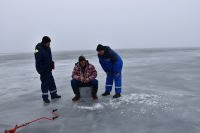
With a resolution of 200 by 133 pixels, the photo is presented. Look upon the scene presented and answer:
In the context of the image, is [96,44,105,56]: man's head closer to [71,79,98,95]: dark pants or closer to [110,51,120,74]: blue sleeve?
[110,51,120,74]: blue sleeve

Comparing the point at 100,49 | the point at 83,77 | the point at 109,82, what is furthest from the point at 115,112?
the point at 100,49

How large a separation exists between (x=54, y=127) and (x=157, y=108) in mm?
1988

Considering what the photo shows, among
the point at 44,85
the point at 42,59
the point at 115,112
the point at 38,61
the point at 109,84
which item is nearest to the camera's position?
the point at 115,112

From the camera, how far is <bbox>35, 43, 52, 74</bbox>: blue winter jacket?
3805 millimetres

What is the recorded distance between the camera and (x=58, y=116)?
3.16 m

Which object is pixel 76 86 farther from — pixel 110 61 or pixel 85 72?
pixel 110 61

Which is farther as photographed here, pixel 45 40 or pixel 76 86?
pixel 76 86

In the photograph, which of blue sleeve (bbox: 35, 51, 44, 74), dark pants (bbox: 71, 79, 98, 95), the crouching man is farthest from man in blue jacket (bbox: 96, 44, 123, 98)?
blue sleeve (bbox: 35, 51, 44, 74)

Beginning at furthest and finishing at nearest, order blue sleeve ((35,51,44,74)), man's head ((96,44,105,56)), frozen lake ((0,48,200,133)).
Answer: man's head ((96,44,105,56)) → blue sleeve ((35,51,44,74)) → frozen lake ((0,48,200,133))

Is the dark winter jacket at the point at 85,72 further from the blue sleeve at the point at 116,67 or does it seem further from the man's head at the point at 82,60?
the blue sleeve at the point at 116,67

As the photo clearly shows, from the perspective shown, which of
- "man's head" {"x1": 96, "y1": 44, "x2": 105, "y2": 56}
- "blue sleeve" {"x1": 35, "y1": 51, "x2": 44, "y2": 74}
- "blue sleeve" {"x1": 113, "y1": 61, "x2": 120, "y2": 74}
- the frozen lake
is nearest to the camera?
the frozen lake

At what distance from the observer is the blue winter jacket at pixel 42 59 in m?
3.80

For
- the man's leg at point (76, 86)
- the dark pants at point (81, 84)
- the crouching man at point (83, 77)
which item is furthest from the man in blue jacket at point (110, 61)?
the man's leg at point (76, 86)

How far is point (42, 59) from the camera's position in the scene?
12.8 feet
